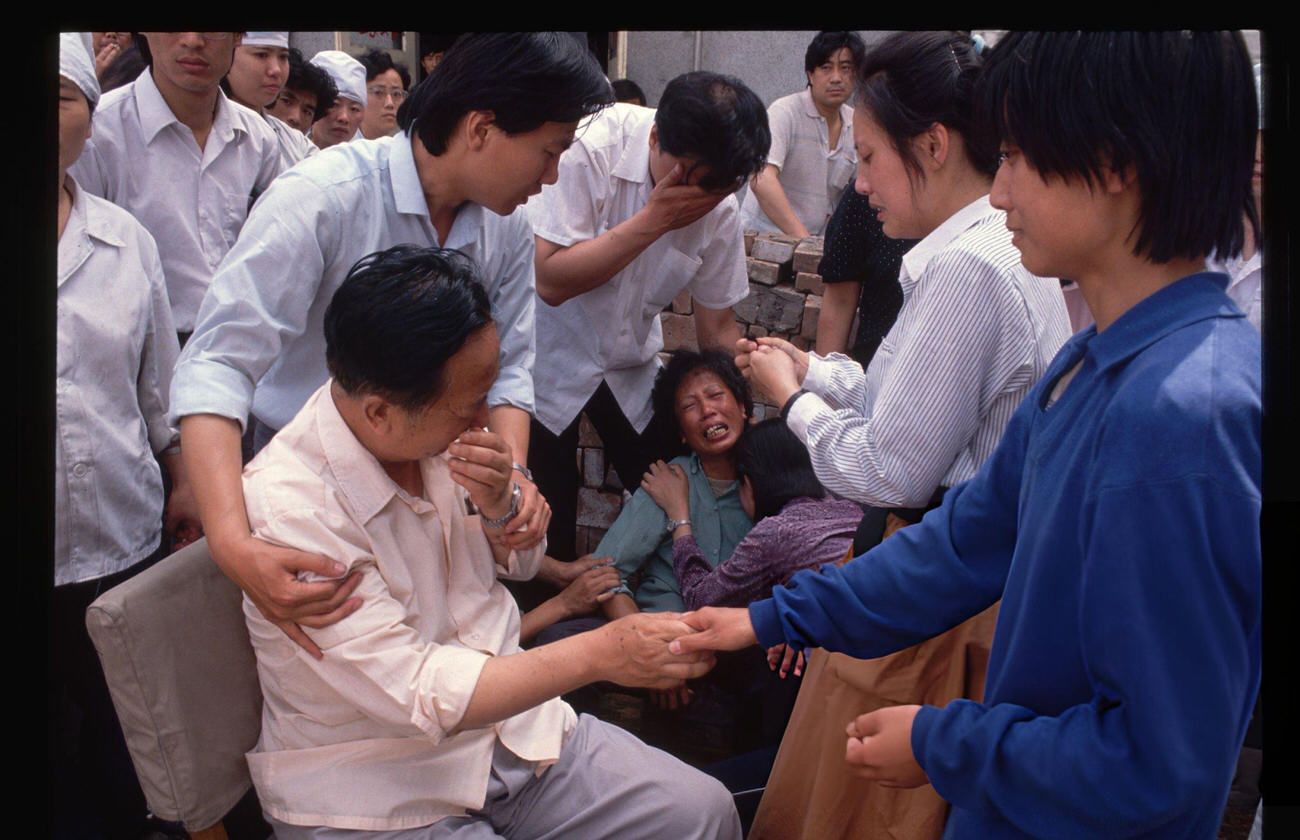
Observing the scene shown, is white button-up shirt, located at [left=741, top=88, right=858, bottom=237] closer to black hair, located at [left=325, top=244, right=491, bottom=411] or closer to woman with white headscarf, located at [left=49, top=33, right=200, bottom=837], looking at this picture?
woman with white headscarf, located at [left=49, top=33, right=200, bottom=837]

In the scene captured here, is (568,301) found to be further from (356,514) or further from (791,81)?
(791,81)

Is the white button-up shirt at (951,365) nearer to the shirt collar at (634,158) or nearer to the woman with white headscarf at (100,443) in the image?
the shirt collar at (634,158)

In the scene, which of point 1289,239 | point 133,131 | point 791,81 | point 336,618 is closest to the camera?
point 1289,239

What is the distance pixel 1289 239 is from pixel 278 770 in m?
1.40

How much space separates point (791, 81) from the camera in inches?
256

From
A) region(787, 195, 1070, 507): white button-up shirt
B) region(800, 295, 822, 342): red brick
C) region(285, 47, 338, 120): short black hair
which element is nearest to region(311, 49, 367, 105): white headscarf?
region(285, 47, 338, 120): short black hair

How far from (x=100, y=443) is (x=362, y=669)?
0.82 meters

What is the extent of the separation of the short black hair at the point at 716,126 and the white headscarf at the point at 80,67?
1.14m

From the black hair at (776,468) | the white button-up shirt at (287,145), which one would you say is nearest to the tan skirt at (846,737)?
the black hair at (776,468)

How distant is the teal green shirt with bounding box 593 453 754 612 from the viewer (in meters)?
2.67

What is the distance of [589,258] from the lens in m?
2.50

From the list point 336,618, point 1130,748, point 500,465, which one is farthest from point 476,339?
point 1130,748

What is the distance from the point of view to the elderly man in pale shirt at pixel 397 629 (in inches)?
56.7

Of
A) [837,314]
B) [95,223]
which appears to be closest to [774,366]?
[837,314]
